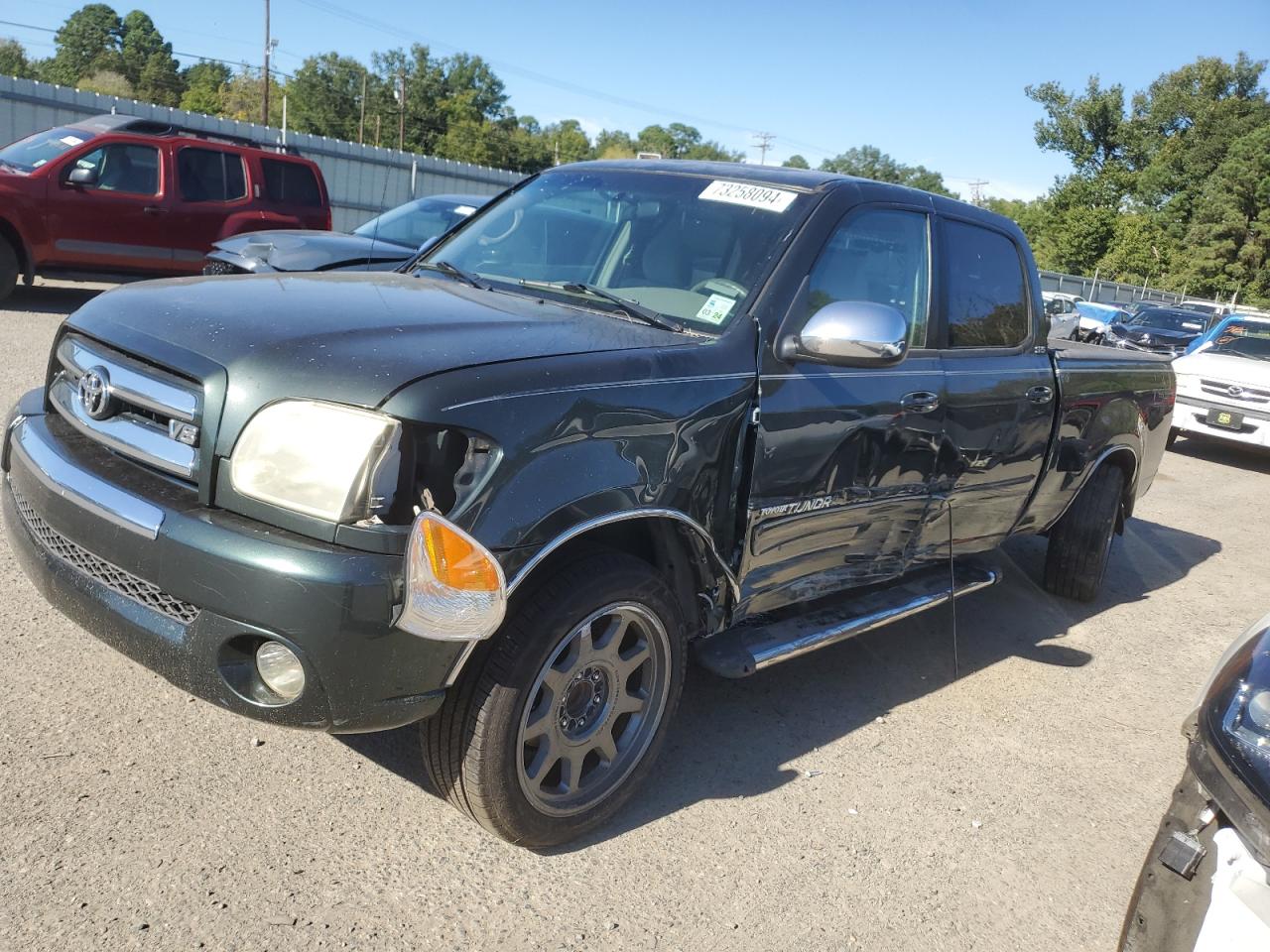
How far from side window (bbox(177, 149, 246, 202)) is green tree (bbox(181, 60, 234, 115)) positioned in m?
76.2

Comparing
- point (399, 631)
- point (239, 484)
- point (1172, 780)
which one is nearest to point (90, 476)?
point (239, 484)

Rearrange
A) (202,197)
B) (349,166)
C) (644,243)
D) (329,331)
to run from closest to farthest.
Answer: (329,331), (644,243), (202,197), (349,166)

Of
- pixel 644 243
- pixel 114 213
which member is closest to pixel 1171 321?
pixel 114 213

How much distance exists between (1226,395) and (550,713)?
11.0 metres

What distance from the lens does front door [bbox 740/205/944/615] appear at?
326 centimetres

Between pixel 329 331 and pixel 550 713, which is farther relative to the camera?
pixel 550 713

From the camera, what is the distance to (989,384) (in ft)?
13.8

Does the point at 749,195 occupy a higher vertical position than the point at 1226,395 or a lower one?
higher

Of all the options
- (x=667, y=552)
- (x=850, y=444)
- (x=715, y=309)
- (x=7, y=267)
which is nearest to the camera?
(x=667, y=552)

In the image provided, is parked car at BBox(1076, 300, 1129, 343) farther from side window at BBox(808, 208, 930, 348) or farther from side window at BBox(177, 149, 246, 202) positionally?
side window at BBox(808, 208, 930, 348)

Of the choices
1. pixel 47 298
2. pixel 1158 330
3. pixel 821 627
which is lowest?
pixel 47 298

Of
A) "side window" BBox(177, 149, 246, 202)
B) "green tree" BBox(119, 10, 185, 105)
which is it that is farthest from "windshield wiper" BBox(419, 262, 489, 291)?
"green tree" BBox(119, 10, 185, 105)

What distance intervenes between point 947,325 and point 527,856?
258 cm

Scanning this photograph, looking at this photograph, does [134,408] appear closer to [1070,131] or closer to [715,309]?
[715,309]
